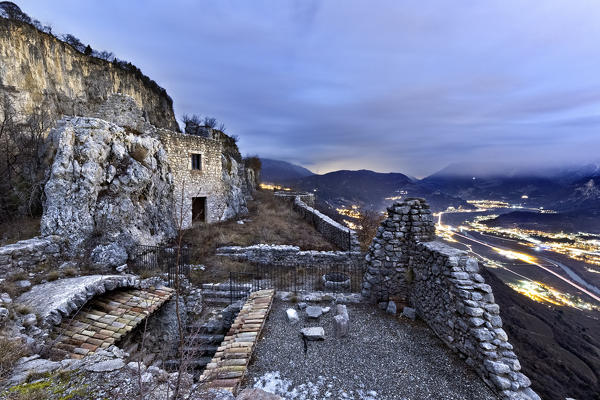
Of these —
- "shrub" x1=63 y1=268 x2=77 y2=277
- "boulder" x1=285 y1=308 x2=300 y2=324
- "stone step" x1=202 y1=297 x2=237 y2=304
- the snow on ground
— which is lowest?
"stone step" x1=202 y1=297 x2=237 y2=304

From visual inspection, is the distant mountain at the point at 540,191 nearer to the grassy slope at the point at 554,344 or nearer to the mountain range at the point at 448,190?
the mountain range at the point at 448,190

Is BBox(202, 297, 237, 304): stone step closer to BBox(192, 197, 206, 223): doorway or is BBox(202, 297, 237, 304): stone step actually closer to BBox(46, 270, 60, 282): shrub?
BBox(46, 270, 60, 282): shrub

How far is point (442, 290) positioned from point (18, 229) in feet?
47.3

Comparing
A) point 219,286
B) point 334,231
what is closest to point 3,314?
point 219,286

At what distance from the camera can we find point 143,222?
12.2 metres

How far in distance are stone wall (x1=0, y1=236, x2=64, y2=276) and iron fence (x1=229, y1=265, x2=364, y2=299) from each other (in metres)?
5.93

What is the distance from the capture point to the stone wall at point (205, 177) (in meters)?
16.1

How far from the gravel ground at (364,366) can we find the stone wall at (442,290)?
0.33m

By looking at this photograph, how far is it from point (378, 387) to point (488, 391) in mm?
1847

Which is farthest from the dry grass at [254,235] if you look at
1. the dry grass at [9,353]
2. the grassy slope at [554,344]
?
the grassy slope at [554,344]

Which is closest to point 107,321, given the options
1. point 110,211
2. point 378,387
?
point 378,387

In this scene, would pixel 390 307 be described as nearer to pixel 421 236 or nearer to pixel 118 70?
pixel 421 236

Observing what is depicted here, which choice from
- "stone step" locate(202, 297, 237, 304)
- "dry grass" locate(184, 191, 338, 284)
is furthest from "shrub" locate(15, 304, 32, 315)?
"dry grass" locate(184, 191, 338, 284)

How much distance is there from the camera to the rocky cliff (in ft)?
69.9
